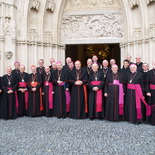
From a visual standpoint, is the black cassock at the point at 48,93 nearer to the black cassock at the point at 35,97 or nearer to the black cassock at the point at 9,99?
the black cassock at the point at 35,97

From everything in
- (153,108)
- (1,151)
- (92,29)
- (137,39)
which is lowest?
(1,151)

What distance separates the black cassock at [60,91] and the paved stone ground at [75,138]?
566mm

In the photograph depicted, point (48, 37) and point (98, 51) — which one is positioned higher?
point (98, 51)

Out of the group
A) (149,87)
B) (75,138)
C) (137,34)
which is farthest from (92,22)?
(75,138)

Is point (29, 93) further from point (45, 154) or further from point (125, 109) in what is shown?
point (45, 154)

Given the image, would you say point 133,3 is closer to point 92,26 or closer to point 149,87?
point 92,26

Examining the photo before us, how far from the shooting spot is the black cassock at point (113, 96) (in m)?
5.91

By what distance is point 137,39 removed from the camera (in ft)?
28.2

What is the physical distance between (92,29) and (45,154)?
6981 mm

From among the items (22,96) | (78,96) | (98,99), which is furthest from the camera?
(22,96)

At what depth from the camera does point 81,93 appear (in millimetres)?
6352

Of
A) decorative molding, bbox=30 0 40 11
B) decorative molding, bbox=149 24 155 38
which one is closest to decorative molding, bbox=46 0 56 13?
decorative molding, bbox=30 0 40 11

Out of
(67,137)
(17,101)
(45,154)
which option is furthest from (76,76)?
(45,154)

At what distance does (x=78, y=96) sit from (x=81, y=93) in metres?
0.13
